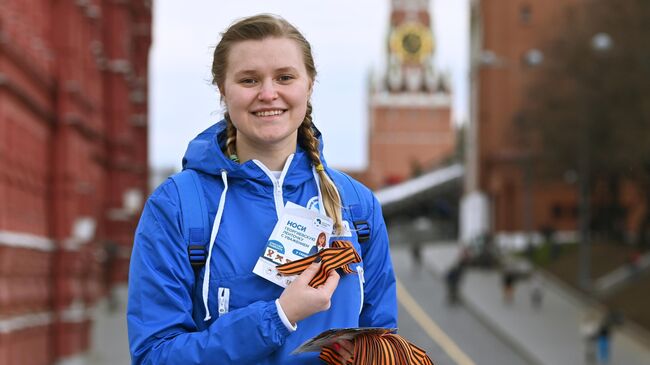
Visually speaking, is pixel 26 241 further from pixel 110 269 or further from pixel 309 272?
pixel 110 269

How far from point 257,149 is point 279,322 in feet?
1.87

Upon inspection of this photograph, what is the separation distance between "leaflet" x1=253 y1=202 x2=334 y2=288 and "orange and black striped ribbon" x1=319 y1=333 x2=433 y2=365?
231 mm

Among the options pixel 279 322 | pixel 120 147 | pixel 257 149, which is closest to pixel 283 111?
pixel 257 149

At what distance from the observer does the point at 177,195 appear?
3.52 m

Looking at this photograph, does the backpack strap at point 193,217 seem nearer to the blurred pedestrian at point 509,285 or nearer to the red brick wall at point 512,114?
the blurred pedestrian at point 509,285

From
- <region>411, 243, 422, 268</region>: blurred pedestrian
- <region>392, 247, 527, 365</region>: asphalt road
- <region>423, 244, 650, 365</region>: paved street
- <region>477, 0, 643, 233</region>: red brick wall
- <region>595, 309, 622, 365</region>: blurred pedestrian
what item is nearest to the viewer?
<region>595, 309, 622, 365</region>: blurred pedestrian

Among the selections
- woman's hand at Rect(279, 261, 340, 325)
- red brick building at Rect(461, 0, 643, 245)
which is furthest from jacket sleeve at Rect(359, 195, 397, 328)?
red brick building at Rect(461, 0, 643, 245)

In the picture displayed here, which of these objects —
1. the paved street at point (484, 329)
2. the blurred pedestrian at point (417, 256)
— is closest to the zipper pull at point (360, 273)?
the paved street at point (484, 329)

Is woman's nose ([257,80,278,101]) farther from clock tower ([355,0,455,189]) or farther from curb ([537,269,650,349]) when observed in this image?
clock tower ([355,0,455,189])

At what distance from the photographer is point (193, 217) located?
348 cm

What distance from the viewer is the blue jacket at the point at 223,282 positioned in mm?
3354

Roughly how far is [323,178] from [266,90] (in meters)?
0.30

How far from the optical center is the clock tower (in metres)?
175

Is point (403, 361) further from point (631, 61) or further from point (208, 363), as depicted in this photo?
point (631, 61)
